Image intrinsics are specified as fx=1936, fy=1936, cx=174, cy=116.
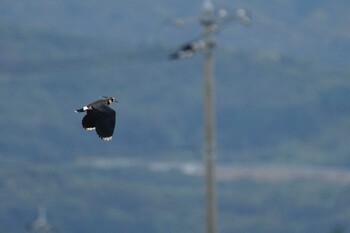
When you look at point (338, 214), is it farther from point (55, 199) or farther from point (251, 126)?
point (251, 126)

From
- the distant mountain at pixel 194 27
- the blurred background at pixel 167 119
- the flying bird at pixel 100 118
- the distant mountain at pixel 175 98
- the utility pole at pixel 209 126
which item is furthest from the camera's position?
the distant mountain at pixel 194 27

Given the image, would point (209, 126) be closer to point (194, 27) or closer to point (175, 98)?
point (175, 98)

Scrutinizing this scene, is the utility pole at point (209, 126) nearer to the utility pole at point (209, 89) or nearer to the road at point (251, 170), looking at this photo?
the utility pole at point (209, 89)

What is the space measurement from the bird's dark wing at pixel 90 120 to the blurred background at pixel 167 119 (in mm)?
59495

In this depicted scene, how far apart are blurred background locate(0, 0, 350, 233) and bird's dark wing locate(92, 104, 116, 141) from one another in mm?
59562

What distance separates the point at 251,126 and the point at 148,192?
858 inches

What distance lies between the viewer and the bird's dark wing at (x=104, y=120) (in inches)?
306

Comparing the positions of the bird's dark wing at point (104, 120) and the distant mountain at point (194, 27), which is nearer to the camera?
the bird's dark wing at point (104, 120)

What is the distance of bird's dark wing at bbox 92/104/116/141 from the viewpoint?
7781mm

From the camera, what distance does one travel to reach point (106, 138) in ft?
25.2

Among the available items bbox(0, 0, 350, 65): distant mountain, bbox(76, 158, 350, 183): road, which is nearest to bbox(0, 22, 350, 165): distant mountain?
bbox(76, 158, 350, 183): road

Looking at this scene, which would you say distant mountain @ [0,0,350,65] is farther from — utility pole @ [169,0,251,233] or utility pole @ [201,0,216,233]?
utility pole @ [201,0,216,233]

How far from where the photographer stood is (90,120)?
7910 millimetres

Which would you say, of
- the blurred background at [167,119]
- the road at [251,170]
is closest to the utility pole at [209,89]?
the blurred background at [167,119]
